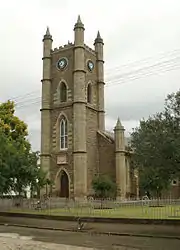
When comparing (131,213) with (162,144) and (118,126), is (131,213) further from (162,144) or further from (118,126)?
(118,126)

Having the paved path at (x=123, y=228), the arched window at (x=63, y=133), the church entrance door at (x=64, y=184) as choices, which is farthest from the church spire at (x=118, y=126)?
the paved path at (x=123, y=228)

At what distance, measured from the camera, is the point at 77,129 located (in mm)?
46375

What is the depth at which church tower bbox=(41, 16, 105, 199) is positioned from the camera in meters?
46.0

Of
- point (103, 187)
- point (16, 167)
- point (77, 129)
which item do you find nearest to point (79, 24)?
point (77, 129)

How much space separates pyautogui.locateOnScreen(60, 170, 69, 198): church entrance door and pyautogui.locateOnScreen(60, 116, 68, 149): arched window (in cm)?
347

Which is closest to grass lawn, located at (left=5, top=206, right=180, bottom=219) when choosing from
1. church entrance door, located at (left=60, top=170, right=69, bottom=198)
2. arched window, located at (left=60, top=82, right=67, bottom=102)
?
church entrance door, located at (left=60, top=170, right=69, bottom=198)

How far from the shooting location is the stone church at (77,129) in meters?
46.2

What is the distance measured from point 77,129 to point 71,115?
2.58 metres

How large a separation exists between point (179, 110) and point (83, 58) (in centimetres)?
3152

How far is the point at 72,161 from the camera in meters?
46.3

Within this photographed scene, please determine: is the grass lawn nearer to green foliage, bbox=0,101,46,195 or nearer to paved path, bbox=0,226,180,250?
green foliage, bbox=0,101,46,195

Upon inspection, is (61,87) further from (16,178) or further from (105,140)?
(16,178)

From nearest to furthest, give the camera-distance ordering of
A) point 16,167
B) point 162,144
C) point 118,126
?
point 162,144 → point 16,167 → point 118,126

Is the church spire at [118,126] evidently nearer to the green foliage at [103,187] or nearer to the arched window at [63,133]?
the green foliage at [103,187]
